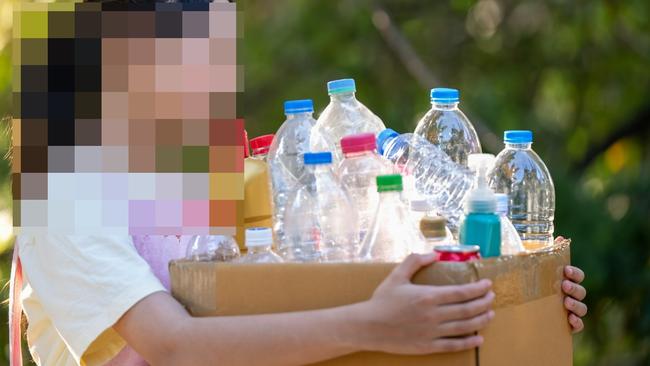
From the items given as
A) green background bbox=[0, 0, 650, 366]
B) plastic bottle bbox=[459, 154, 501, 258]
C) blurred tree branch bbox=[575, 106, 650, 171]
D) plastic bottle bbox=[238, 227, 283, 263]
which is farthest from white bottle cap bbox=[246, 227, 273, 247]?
blurred tree branch bbox=[575, 106, 650, 171]

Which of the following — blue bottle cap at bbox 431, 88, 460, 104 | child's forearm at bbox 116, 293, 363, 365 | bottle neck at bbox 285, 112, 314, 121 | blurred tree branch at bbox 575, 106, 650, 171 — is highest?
blurred tree branch at bbox 575, 106, 650, 171

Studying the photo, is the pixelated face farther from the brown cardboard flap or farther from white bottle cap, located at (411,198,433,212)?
the brown cardboard flap

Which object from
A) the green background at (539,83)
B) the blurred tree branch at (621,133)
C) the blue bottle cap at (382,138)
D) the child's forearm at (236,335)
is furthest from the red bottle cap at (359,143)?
the blurred tree branch at (621,133)

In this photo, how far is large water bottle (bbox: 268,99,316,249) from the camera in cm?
200

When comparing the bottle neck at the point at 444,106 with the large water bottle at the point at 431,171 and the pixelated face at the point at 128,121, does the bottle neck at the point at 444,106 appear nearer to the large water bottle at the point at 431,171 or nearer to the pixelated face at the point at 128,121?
the large water bottle at the point at 431,171

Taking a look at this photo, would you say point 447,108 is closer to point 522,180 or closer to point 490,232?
point 522,180

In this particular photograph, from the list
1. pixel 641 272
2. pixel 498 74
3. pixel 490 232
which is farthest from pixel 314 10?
pixel 490 232

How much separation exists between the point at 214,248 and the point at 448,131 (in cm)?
66

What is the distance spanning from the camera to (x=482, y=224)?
1.67 m

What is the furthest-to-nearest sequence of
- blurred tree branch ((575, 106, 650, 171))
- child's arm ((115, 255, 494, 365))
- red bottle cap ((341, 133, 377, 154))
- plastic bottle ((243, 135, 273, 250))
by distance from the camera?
blurred tree branch ((575, 106, 650, 171)), plastic bottle ((243, 135, 273, 250)), red bottle cap ((341, 133, 377, 154)), child's arm ((115, 255, 494, 365))

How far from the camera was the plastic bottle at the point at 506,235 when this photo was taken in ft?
5.79

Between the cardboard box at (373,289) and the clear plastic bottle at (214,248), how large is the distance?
94mm

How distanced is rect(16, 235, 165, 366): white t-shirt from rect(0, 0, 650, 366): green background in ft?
10.7

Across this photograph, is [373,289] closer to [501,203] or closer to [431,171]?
[501,203]
